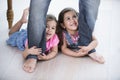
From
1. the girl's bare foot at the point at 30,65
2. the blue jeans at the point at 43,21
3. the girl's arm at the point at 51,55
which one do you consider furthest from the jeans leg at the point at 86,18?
the girl's bare foot at the point at 30,65

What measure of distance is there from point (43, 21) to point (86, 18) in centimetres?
17

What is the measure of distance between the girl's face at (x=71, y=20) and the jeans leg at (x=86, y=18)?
42 mm

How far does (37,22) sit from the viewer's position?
1.30 metres

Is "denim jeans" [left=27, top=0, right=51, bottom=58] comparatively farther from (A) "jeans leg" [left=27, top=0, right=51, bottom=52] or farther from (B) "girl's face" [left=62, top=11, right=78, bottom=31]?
(B) "girl's face" [left=62, top=11, right=78, bottom=31]

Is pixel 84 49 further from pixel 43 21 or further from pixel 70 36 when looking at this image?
pixel 43 21

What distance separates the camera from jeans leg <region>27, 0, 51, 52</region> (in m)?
1.27

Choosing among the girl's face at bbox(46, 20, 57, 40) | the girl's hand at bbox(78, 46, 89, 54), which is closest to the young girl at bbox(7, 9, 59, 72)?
the girl's face at bbox(46, 20, 57, 40)

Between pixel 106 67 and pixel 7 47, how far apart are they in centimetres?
43

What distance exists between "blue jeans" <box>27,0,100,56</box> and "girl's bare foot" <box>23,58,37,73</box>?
0.06 metres

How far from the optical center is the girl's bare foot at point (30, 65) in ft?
4.32

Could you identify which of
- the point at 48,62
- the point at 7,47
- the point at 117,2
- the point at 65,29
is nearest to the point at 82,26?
the point at 65,29

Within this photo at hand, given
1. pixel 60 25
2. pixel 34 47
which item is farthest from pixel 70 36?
pixel 34 47

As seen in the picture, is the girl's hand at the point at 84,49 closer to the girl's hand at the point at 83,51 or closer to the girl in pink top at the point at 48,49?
the girl's hand at the point at 83,51

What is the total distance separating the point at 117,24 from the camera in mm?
1606
